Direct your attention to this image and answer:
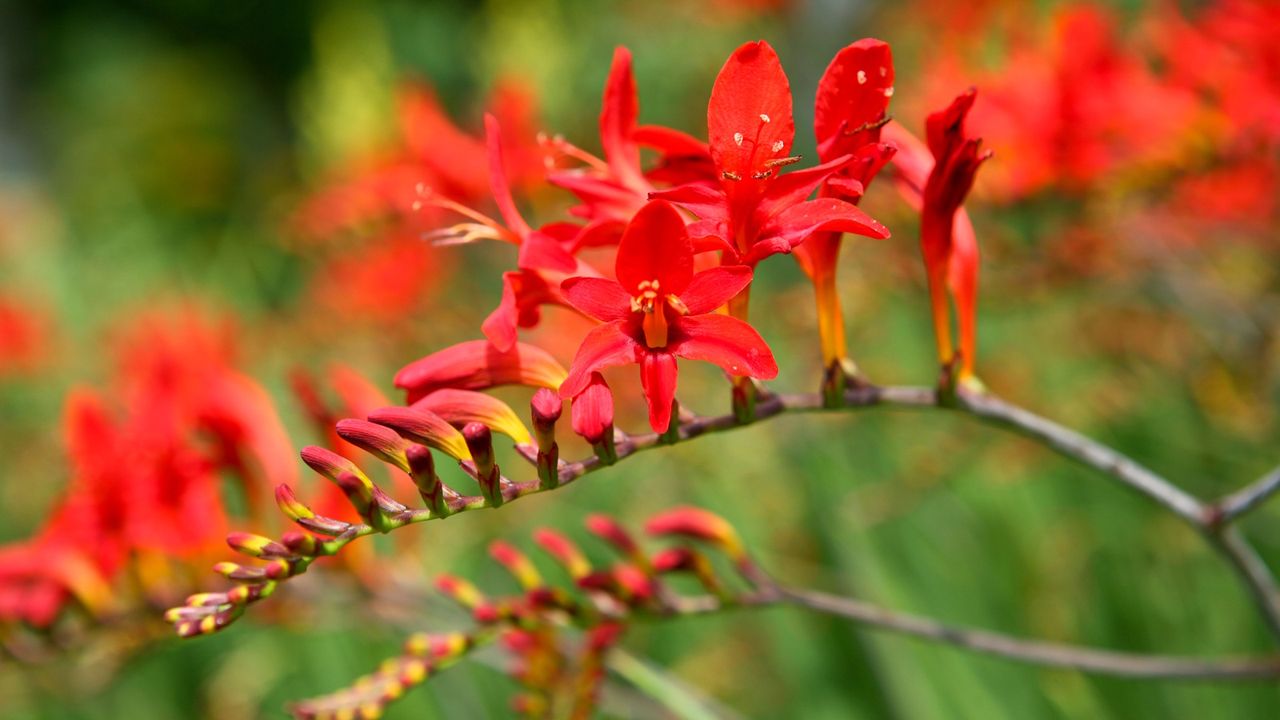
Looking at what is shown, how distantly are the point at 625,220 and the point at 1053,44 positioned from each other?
2.82 feet

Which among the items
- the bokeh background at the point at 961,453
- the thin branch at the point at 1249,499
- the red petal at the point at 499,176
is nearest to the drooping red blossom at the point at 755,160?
the red petal at the point at 499,176

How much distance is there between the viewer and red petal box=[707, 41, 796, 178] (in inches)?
18.1

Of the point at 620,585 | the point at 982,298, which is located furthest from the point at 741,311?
the point at 982,298

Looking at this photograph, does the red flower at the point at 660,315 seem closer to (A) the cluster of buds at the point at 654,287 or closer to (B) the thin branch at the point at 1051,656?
(A) the cluster of buds at the point at 654,287

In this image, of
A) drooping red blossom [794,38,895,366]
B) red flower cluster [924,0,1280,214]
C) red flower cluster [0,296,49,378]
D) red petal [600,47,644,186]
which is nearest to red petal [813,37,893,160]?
drooping red blossom [794,38,895,366]

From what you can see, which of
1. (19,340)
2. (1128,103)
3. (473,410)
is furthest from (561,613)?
(19,340)

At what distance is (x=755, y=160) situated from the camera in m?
0.46

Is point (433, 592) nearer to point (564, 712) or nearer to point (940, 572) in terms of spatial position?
point (564, 712)

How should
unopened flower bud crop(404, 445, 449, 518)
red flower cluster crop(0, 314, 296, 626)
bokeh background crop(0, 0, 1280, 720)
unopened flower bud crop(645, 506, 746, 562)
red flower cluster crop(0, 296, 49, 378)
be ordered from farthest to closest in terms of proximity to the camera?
red flower cluster crop(0, 296, 49, 378) < bokeh background crop(0, 0, 1280, 720) < red flower cluster crop(0, 314, 296, 626) < unopened flower bud crop(645, 506, 746, 562) < unopened flower bud crop(404, 445, 449, 518)

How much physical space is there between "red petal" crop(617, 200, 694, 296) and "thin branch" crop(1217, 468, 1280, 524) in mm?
277

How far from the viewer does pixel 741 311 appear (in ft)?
1.72

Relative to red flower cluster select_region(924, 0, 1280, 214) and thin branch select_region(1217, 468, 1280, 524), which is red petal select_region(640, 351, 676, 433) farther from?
red flower cluster select_region(924, 0, 1280, 214)

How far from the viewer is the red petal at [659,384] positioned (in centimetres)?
44

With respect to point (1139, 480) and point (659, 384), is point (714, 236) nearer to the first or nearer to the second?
point (659, 384)
